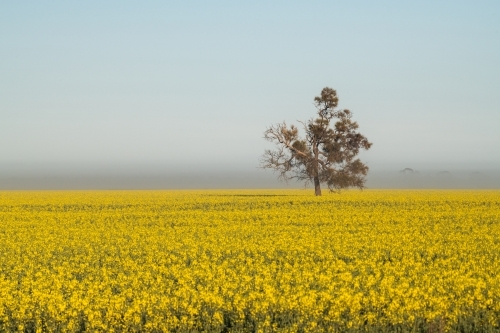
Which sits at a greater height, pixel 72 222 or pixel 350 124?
pixel 350 124

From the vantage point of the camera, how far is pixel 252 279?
1396cm

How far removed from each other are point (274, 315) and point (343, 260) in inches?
258

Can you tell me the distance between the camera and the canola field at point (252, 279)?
10.9 m

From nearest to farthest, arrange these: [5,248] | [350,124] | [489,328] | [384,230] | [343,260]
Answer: [489,328] < [343,260] < [5,248] < [384,230] < [350,124]

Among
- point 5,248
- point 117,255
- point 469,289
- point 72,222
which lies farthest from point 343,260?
point 72,222

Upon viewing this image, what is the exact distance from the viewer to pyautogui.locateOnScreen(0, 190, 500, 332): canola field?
1088cm

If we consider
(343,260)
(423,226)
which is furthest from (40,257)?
(423,226)

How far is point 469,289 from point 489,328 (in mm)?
2748

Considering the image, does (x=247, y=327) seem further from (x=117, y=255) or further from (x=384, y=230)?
(x=384, y=230)

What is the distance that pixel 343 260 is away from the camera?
57.2 ft

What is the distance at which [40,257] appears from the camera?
1803 cm

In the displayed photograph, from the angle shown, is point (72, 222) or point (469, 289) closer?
point (469, 289)

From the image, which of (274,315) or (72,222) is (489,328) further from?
(72,222)

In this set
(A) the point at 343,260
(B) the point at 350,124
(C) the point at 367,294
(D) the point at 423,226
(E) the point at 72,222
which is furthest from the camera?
(B) the point at 350,124
